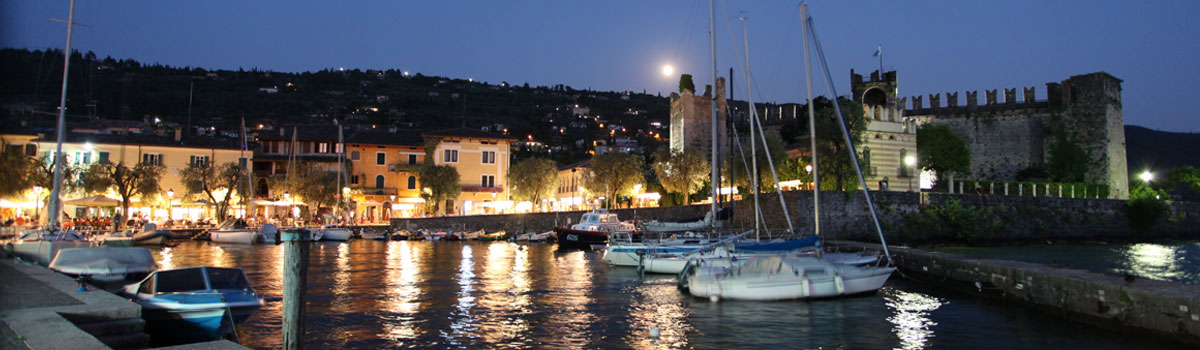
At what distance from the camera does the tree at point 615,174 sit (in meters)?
58.5

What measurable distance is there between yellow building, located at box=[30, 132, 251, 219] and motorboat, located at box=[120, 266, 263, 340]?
48146mm

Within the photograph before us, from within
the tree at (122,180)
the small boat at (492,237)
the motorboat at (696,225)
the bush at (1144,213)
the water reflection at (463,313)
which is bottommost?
the water reflection at (463,313)

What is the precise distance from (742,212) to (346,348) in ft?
102

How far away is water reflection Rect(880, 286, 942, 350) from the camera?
13422mm

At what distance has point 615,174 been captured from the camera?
5847cm

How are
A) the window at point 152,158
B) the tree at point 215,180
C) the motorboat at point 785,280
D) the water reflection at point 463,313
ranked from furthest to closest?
the window at point 152,158 < the tree at point 215,180 < the motorboat at point 785,280 < the water reflection at point 463,313

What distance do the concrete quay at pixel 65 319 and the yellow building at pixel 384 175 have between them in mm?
52421

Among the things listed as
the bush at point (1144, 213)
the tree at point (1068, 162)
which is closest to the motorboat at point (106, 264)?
the bush at point (1144, 213)

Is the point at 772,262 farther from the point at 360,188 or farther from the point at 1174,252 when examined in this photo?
the point at 360,188

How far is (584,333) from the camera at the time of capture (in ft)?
46.7

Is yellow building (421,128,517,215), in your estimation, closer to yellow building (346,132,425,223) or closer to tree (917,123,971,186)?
yellow building (346,132,425,223)

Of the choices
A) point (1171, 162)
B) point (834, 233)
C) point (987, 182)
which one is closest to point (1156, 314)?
point (834, 233)

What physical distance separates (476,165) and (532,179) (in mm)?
7104

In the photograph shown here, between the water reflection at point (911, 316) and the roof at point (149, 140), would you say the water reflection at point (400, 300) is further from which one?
the roof at point (149, 140)
